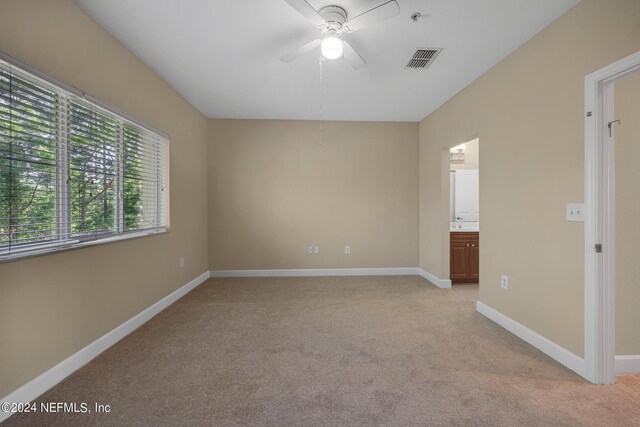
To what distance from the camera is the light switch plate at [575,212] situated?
6.11 ft

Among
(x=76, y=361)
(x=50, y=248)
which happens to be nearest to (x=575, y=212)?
(x=50, y=248)

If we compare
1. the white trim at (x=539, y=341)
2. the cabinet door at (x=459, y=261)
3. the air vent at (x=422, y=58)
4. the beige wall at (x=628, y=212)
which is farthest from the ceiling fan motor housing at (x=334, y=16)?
the cabinet door at (x=459, y=261)

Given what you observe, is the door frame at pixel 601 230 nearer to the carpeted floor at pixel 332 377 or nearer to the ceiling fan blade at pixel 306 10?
the carpeted floor at pixel 332 377

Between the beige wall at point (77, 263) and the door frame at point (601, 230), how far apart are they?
11.8 ft

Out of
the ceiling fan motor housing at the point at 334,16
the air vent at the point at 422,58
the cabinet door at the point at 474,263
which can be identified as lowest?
the cabinet door at the point at 474,263

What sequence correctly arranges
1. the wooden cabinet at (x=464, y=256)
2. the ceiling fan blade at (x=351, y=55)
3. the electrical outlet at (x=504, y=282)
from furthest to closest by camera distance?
1. the wooden cabinet at (x=464, y=256)
2. the electrical outlet at (x=504, y=282)
3. the ceiling fan blade at (x=351, y=55)

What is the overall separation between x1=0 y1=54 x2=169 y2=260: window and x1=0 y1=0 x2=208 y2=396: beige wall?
4.5 inches

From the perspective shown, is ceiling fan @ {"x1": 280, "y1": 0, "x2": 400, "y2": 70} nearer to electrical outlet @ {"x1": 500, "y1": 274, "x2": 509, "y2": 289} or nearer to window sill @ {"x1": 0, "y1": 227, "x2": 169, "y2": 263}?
window sill @ {"x1": 0, "y1": 227, "x2": 169, "y2": 263}

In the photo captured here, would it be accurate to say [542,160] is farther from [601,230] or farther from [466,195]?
[466,195]

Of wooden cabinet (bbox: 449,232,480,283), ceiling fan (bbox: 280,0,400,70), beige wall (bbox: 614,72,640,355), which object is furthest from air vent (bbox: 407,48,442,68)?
wooden cabinet (bbox: 449,232,480,283)

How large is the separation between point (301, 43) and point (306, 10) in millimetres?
440

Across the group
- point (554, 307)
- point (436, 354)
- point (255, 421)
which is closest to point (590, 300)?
point (554, 307)

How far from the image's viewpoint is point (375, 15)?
1816mm

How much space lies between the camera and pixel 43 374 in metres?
1.68
